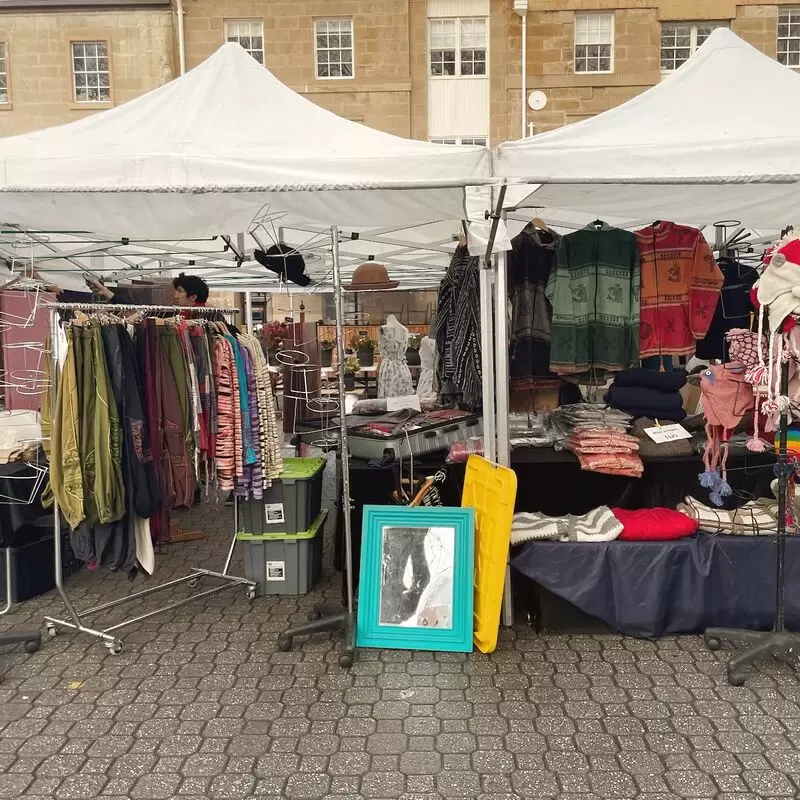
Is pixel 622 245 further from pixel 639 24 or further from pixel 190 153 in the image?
pixel 639 24

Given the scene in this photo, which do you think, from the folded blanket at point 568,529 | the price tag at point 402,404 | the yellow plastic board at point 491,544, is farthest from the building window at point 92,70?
the folded blanket at point 568,529

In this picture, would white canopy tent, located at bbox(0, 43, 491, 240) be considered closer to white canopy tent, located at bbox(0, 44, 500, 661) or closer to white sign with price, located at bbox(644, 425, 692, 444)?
white canopy tent, located at bbox(0, 44, 500, 661)

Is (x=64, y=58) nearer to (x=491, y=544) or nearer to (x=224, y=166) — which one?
(x=224, y=166)

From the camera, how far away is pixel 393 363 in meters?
9.11

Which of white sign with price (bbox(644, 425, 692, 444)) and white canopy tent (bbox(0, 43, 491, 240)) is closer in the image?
white canopy tent (bbox(0, 43, 491, 240))

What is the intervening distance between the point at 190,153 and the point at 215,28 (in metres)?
14.7

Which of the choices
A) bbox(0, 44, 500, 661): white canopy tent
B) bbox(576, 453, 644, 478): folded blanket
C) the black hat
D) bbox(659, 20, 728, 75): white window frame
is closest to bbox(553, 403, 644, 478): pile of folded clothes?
bbox(576, 453, 644, 478): folded blanket

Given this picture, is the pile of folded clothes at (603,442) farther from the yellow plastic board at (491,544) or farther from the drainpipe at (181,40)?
the drainpipe at (181,40)

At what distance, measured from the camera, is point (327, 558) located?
5.07 meters

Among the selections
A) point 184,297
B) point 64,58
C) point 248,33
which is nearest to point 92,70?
point 64,58

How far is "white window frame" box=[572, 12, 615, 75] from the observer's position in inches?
608

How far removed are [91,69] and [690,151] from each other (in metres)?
16.6

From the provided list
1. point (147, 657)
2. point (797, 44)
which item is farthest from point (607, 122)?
point (797, 44)

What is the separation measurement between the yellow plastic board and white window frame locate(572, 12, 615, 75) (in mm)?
14714
